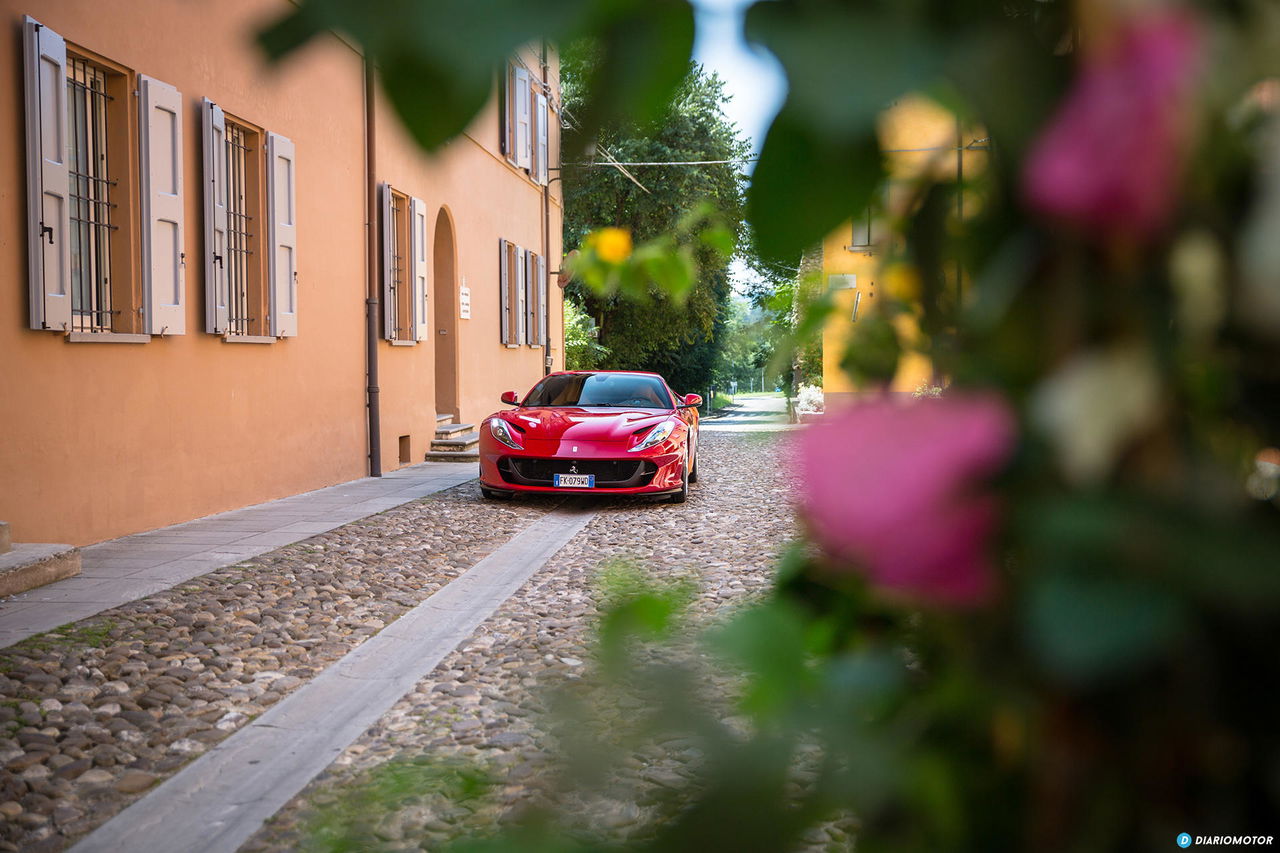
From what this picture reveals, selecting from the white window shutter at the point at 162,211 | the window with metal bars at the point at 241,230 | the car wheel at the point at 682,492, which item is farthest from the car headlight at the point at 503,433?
the white window shutter at the point at 162,211

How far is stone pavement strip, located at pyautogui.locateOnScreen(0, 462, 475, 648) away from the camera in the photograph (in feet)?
17.1

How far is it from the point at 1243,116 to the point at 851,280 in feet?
1.11

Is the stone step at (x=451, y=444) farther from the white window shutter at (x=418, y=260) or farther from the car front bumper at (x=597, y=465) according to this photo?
the car front bumper at (x=597, y=465)

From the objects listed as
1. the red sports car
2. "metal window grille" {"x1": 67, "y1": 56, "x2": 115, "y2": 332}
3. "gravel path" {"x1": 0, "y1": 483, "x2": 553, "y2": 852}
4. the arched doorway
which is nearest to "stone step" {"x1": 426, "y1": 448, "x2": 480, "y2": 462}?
the arched doorway

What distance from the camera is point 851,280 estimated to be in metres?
0.71

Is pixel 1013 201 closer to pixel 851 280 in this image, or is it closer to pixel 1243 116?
pixel 1243 116

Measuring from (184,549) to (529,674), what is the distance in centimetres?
688

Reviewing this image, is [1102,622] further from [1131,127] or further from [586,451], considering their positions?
[586,451]

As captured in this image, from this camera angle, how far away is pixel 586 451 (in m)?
9.52

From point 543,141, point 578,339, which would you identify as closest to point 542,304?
point 578,339

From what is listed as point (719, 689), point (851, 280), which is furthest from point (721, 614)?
point (851, 280)

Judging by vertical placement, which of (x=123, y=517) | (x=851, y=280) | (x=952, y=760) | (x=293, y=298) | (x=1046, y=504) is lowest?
(x=123, y=517)

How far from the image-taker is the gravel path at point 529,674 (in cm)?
55

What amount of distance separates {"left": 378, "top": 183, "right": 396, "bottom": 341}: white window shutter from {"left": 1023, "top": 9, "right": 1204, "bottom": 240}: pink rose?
482 inches
